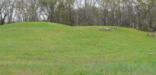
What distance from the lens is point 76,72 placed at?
1684 cm

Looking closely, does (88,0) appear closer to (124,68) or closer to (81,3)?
(81,3)

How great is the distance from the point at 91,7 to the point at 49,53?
5852 centimetres

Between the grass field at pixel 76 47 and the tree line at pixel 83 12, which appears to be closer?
the grass field at pixel 76 47

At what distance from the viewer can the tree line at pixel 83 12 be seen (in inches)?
3265

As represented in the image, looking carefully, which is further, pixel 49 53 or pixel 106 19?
pixel 106 19

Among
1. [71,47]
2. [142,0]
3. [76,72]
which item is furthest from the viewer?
[142,0]

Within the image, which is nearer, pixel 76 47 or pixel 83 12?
pixel 76 47

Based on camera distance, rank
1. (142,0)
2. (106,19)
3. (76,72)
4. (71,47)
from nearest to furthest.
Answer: (76,72)
(71,47)
(142,0)
(106,19)

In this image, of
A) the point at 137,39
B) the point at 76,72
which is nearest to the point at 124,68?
the point at 76,72

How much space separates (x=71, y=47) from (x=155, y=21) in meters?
50.1

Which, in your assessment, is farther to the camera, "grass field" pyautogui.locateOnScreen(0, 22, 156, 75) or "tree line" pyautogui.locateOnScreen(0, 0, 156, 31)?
"tree line" pyautogui.locateOnScreen(0, 0, 156, 31)

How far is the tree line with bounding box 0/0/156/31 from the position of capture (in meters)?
82.9

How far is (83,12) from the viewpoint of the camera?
88.2 m

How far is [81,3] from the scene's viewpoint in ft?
306
